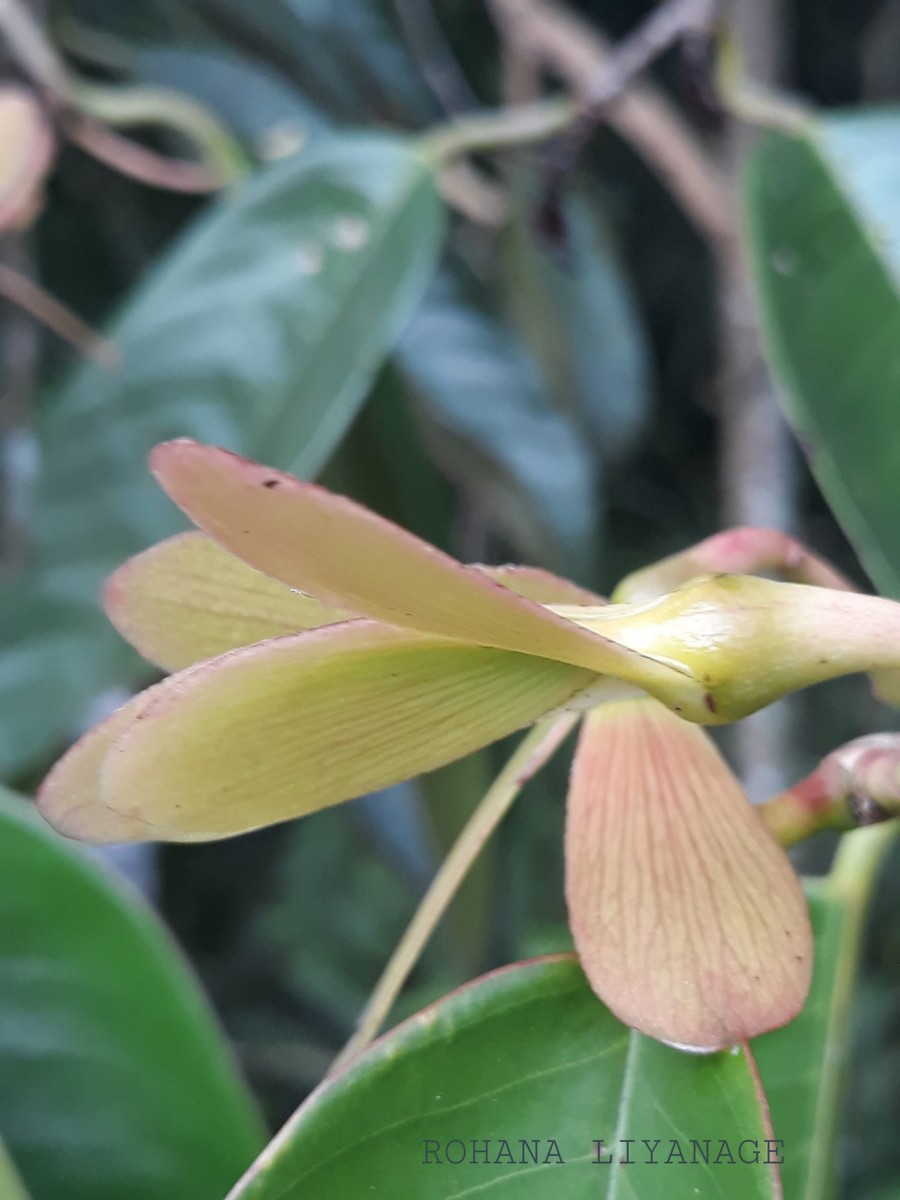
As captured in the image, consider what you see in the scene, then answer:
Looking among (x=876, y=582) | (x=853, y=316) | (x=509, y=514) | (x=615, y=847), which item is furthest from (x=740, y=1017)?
(x=509, y=514)

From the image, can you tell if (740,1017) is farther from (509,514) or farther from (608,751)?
→ (509,514)

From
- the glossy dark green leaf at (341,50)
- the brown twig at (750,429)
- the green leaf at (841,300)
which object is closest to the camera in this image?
the green leaf at (841,300)

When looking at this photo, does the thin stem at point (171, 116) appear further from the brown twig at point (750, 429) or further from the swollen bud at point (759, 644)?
the swollen bud at point (759, 644)

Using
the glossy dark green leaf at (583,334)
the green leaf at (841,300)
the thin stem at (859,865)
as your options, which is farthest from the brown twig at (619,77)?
the thin stem at (859,865)

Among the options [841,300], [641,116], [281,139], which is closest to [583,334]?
[641,116]

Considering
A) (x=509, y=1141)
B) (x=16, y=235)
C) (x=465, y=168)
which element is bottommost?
(x=509, y=1141)
